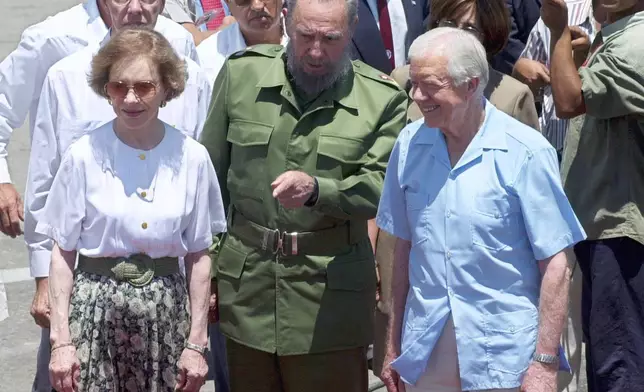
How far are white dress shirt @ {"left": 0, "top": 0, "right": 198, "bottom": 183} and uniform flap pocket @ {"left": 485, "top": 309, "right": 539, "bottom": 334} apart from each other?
2.03 metres

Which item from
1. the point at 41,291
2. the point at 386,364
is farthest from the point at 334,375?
the point at 41,291

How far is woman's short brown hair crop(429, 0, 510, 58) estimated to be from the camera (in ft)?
16.8

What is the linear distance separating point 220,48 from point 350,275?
5.14 feet

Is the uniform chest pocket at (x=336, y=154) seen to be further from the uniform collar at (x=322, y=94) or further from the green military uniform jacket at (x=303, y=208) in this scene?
the uniform collar at (x=322, y=94)

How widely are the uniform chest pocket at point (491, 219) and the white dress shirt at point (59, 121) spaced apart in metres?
1.37

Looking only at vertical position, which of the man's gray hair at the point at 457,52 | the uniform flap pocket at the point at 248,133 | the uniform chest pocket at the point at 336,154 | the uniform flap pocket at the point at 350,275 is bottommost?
the uniform flap pocket at the point at 350,275

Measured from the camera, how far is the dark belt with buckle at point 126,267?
14.3ft

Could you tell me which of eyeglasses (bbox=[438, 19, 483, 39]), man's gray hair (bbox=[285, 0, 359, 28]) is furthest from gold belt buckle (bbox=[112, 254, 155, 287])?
eyeglasses (bbox=[438, 19, 483, 39])

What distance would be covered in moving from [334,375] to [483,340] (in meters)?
0.89

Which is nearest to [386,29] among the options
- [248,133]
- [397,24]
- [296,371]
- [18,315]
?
[397,24]

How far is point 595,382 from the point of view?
205 inches

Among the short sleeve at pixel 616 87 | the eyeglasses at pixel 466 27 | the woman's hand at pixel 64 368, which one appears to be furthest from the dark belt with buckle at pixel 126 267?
the short sleeve at pixel 616 87

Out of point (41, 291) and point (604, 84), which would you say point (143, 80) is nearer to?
point (41, 291)

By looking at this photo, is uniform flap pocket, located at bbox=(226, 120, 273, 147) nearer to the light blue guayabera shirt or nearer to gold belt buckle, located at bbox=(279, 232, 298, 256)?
gold belt buckle, located at bbox=(279, 232, 298, 256)
